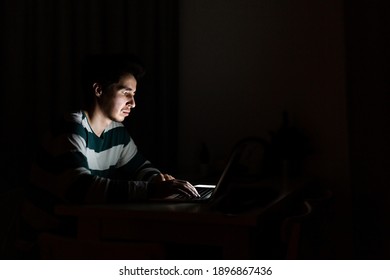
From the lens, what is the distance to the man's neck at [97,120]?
1.71 meters

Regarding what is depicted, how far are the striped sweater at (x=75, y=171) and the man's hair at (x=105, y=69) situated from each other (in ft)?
0.52

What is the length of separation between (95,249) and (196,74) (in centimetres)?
156

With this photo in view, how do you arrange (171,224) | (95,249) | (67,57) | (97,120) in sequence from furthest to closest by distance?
(67,57) < (97,120) < (171,224) < (95,249)

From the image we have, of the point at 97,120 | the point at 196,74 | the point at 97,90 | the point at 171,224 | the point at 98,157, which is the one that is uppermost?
the point at 196,74

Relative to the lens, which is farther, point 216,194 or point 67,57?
point 67,57

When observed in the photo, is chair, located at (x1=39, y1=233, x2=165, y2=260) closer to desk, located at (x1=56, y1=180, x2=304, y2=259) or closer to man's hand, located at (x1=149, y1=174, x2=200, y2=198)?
desk, located at (x1=56, y1=180, x2=304, y2=259)

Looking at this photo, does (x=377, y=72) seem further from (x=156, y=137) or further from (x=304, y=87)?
(x=156, y=137)

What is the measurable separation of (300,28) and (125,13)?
3.08ft

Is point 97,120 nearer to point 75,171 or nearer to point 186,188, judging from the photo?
point 75,171

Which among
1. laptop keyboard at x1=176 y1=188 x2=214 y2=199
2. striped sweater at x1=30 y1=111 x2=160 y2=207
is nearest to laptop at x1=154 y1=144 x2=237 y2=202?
laptop keyboard at x1=176 y1=188 x2=214 y2=199

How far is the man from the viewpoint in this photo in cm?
141

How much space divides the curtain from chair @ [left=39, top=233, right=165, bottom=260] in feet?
4.24

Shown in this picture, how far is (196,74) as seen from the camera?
96.6 inches

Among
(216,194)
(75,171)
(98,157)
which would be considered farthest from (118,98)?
(216,194)
